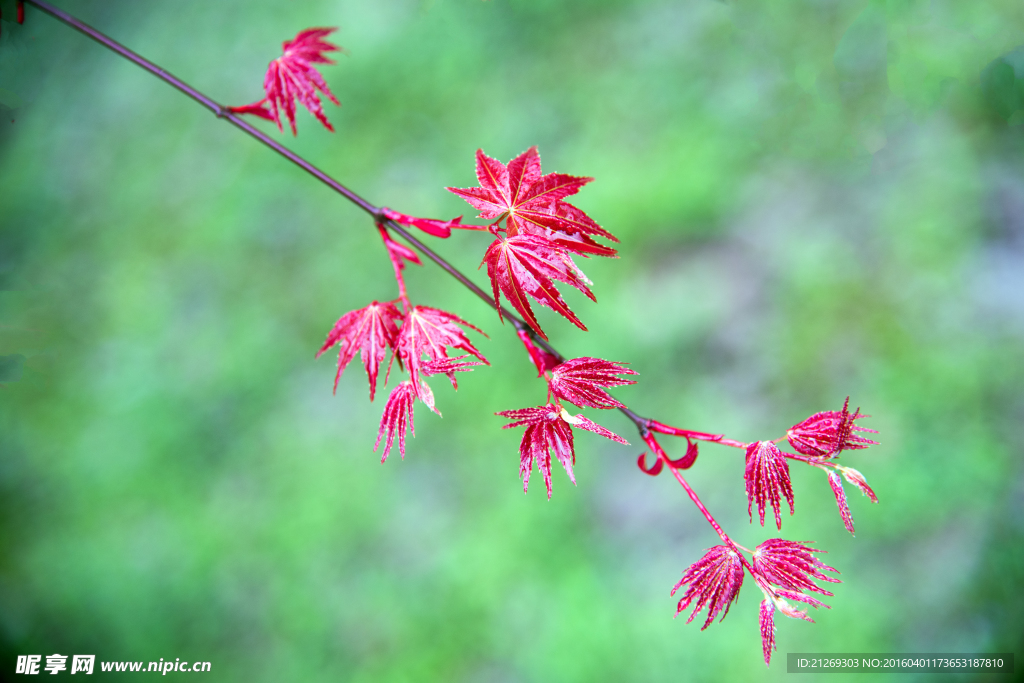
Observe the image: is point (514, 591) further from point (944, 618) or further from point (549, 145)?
point (549, 145)

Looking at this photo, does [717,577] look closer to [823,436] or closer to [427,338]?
[823,436]

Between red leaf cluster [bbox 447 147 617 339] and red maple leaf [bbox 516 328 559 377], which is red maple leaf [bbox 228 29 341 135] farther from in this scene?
red maple leaf [bbox 516 328 559 377]

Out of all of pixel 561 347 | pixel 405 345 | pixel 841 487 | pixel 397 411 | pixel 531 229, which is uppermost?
pixel 561 347

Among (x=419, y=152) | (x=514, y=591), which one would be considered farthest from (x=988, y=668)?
(x=419, y=152)

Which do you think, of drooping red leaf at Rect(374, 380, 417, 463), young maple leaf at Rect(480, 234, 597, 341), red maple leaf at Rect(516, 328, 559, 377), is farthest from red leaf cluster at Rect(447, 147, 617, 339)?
drooping red leaf at Rect(374, 380, 417, 463)

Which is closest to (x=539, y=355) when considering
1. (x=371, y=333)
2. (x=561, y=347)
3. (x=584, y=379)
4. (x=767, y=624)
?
(x=584, y=379)

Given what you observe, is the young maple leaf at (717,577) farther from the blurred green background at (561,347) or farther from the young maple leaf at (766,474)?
the blurred green background at (561,347)
